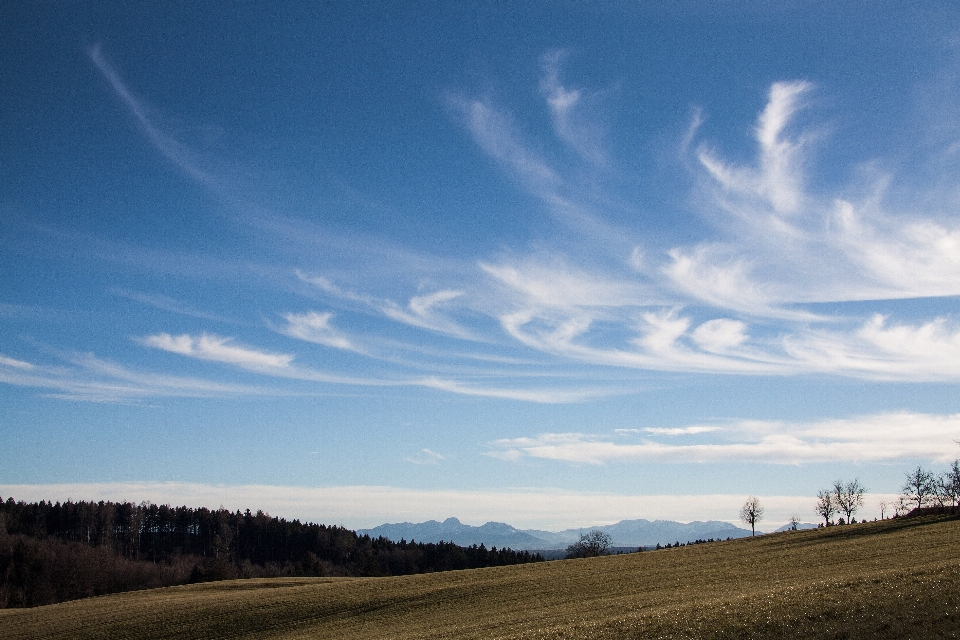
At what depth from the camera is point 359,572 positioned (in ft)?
595

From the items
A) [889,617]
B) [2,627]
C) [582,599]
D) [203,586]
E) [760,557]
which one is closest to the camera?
[889,617]

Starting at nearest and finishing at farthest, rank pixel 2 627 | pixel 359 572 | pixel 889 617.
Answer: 1. pixel 889 617
2. pixel 2 627
3. pixel 359 572

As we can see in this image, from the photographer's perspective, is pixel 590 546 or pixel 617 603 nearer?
pixel 617 603

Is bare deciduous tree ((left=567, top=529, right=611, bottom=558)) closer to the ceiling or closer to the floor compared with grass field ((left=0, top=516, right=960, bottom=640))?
closer to the floor

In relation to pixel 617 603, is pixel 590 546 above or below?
below

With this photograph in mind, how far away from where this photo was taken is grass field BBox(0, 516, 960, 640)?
28.5 metres

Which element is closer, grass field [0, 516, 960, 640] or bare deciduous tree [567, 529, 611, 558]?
grass field [0, 516, 960, 640]

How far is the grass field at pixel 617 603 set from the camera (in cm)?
2852

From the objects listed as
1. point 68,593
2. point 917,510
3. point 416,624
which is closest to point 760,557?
point 416,624

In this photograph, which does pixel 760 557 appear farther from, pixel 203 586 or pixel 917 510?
pixel 203 586

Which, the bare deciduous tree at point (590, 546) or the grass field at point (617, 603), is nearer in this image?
the grass field at point (617, 603)

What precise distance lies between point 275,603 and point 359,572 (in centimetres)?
12689

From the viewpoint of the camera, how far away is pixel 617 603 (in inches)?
1655

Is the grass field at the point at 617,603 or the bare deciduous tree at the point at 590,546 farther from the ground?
the grass field at the point at 617,603
